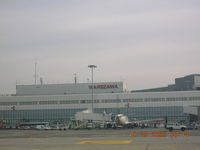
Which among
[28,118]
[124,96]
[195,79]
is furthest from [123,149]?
[195,79]

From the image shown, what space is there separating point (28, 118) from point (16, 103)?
7.84 meters

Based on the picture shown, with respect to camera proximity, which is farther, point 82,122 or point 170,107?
point 170,107

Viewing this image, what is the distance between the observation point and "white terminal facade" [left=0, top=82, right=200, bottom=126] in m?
131

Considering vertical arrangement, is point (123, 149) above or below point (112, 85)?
below

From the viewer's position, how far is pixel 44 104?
138 m

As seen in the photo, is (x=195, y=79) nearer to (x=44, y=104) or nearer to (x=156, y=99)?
(x=156, y=99)

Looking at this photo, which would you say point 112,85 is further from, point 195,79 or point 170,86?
point 170,86

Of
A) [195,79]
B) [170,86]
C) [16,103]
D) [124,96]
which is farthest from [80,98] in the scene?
[170,86]

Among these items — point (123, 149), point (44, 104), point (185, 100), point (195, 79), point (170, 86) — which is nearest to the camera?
point (123, 149)

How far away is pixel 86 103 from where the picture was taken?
442 ft

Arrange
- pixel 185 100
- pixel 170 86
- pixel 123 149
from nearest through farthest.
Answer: pixel 123 149 < pixel 185 100 < pixel 170 86

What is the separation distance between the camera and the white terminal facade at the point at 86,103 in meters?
131

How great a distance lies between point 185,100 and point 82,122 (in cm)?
4306

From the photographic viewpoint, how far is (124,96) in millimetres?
132875
